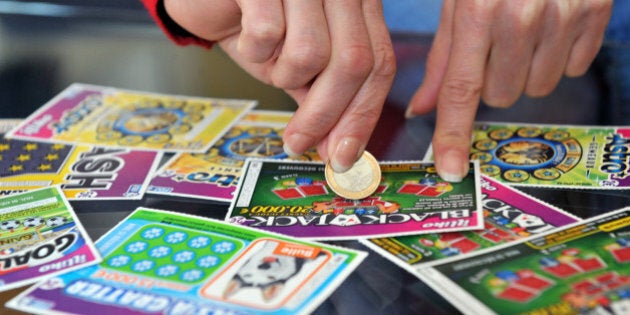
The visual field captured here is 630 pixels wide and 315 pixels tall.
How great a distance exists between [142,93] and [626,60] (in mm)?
827

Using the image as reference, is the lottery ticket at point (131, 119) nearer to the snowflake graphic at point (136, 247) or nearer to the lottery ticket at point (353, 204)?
the lottery ticket at point (353, 204)

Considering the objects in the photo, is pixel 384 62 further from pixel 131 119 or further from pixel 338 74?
pixel 131 119

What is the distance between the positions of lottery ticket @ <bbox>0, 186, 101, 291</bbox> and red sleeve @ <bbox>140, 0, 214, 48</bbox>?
40 cm

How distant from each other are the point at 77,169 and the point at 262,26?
0.35m

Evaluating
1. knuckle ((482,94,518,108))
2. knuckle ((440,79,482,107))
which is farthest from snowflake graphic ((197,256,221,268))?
knuckle ((482,94,518,108))

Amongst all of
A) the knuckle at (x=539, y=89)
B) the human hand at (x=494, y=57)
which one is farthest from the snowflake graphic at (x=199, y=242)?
the knuckle at (x=539, y=89)

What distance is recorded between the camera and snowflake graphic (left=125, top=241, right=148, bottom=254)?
30.6 inches

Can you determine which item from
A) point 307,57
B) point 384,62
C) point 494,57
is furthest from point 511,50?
point 307,57

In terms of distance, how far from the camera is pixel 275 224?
2.70 feet

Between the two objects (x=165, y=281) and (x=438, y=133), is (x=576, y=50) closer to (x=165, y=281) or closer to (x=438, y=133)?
(x=438, y=133)

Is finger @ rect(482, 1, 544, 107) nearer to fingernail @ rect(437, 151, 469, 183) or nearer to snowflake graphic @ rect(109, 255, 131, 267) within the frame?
fingernail @ rect(437, 151, 469, 183)

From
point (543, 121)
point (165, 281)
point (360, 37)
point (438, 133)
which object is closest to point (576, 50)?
point (543, 121)

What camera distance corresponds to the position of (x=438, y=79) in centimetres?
114

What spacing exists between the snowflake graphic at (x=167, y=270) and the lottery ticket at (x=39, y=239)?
2.8 inches
